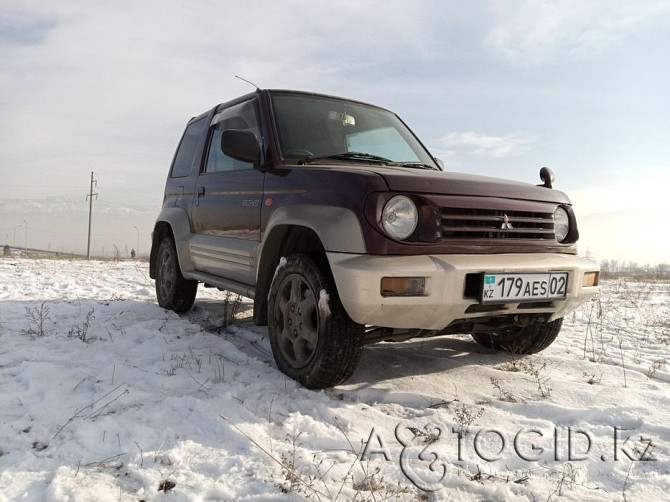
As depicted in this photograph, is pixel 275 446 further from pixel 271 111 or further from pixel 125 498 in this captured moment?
pixel 271 111

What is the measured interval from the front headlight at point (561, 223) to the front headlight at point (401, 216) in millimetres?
1185

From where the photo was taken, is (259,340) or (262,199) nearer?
(262,199)

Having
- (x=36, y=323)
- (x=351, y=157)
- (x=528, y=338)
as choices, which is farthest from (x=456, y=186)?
(x=36, y=323)

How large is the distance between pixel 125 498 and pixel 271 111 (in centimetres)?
271

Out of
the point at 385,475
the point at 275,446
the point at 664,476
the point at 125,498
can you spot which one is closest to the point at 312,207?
the point at 275,446

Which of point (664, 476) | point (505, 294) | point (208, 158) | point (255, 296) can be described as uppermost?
point (208, 158)

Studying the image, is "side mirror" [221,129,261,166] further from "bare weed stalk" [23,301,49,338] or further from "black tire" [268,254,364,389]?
"bare weed stalk" [23,301,49,338]

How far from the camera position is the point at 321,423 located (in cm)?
238

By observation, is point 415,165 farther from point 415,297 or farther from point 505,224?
point 415,297

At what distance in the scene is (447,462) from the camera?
6.67ft

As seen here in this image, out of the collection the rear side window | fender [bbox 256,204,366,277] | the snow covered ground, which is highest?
the rear side window

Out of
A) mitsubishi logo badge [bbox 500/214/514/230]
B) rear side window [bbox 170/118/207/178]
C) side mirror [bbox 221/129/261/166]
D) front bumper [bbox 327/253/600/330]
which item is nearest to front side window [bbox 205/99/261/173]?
side mirror [bbox 221/129/261/166]

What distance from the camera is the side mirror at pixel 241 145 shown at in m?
3.35

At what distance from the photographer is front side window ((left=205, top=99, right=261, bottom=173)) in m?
3.84
